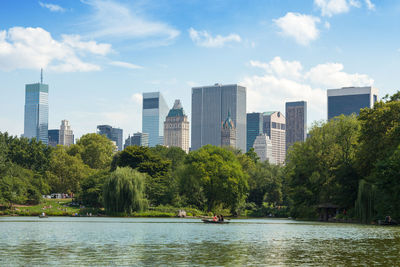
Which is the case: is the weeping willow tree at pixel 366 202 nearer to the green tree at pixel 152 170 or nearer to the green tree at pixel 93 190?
the green tree at pixel 152 170

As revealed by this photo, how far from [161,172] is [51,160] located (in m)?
35.9

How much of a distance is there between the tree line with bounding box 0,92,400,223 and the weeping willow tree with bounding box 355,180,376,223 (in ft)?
0.35

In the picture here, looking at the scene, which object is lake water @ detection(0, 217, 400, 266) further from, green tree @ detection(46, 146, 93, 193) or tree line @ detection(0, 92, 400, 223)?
green tree @ detection(46, 146, 93, 193)

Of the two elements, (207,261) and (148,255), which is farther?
(148,255)

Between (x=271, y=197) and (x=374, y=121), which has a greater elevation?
(x=374, y=121)

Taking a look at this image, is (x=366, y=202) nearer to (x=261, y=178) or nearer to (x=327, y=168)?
(x=327, y=168)

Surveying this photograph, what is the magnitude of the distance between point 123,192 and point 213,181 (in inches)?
749

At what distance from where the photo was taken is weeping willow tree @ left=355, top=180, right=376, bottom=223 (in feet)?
205

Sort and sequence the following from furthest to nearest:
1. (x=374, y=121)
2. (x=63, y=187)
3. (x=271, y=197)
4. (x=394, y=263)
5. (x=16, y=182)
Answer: (x=63, y=187), (x=271, y=197), (x=16, y=182), (x=374, y=121), (x=394, y=263)

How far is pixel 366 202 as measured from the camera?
63.0 meters

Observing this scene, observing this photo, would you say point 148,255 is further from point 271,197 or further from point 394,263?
point 271,197

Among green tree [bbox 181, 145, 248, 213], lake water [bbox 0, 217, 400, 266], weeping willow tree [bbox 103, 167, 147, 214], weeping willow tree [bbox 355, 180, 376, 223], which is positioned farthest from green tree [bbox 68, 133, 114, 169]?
→ lake water [bbox 0, 217, 400, 266]

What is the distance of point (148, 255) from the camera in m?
26.8

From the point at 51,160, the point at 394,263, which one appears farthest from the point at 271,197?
the point at 394,263
